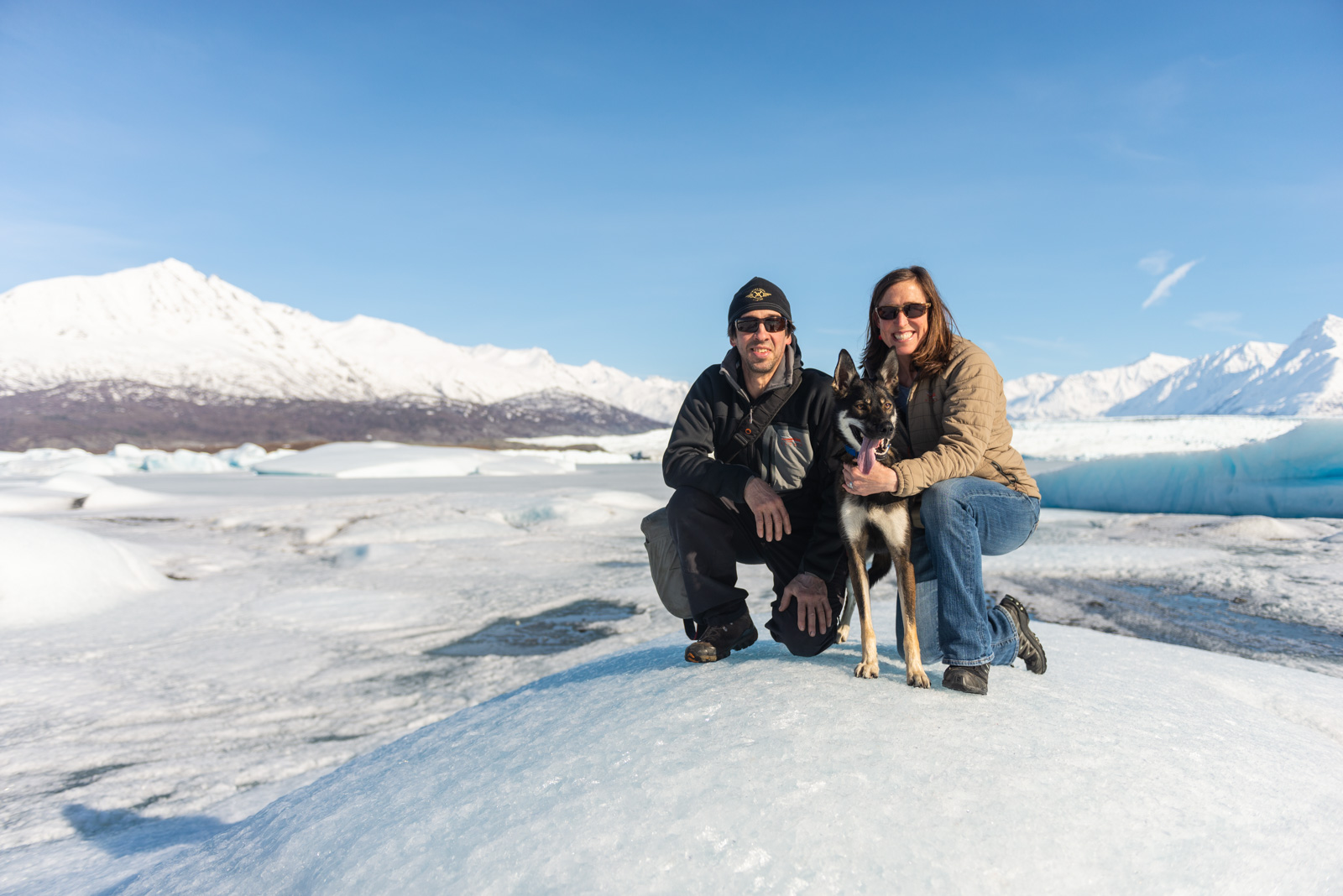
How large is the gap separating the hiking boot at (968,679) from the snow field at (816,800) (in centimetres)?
8

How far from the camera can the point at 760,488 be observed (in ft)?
9.53

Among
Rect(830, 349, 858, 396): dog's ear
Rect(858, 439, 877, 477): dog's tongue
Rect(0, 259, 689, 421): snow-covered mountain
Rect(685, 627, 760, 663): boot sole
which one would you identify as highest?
Rect(0, 259, 689, 421): snow-covered mountain

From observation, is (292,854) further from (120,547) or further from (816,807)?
(120,547)

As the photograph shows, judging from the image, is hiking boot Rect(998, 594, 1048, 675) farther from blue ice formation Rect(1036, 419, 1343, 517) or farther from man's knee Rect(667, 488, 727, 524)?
blue ice formation Rect(1036, 419, 1343, 517)

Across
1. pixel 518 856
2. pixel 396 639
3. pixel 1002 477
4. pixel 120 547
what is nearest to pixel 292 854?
pixel 518 856

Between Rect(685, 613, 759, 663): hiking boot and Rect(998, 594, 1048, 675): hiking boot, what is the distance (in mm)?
1068

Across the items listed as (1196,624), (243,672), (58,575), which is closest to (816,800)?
(243,672)

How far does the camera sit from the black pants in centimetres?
296

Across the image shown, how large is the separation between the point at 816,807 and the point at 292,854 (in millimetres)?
1489

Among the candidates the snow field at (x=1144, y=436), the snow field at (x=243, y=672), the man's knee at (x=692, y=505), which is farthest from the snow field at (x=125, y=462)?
the snow field at (x=1144, y=436)

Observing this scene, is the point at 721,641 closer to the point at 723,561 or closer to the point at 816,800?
the point at 723,561

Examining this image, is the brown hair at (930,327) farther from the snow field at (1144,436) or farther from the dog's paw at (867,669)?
the snow field at (1144,436)

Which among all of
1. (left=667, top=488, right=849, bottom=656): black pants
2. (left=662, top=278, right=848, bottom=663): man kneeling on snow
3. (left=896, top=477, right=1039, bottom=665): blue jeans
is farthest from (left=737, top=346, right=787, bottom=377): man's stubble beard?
(left=896, top=477, right=1039, bottom=665): blue jeans

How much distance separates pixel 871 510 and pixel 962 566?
41 centimetres
